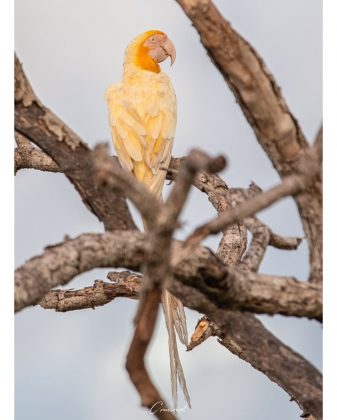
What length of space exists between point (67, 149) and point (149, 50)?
86.4 inches

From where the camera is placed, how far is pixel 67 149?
11.2 ft

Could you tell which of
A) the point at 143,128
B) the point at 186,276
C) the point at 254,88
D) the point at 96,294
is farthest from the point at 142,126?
the point at 186,276

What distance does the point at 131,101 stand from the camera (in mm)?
4941

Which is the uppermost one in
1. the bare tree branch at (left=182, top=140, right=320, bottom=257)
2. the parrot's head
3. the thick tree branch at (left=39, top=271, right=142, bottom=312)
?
the parrot's head

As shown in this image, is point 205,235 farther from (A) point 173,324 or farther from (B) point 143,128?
(B) point 143,128

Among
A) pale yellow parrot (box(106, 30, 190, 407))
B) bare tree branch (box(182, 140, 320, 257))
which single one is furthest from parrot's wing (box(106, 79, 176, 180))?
bare tree branch (box(182, 140, 320, 257))

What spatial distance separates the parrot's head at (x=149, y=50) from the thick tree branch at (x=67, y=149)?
6.65ft

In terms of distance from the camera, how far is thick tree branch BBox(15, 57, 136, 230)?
334 centimetres

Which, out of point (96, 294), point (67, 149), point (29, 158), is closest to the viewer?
point (67, 149)

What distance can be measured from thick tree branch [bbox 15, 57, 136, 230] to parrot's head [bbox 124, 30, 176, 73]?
6.65 feet

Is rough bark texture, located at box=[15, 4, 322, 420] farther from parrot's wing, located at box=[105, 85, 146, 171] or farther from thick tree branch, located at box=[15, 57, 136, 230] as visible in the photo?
parrot's wing, located at box=[105, 85, 146, 171]

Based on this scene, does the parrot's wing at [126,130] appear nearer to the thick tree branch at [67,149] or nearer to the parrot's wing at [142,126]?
the parrot's wing at [142,126]
